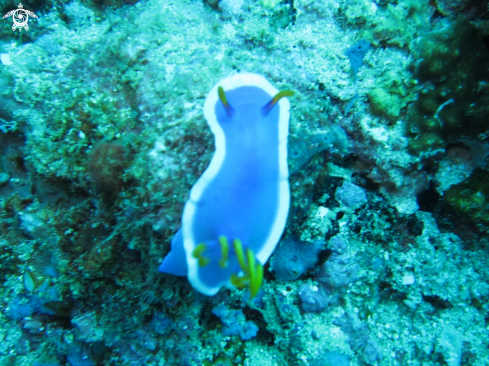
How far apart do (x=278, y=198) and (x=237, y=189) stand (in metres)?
0.38

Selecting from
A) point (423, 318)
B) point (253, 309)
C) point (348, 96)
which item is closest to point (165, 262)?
point (253, 309)

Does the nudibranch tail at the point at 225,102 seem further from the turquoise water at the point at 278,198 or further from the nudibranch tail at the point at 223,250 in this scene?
the nudibranch tail at the point at 223,250

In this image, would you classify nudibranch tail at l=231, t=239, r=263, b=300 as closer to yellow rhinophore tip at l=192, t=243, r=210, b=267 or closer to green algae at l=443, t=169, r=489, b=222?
yellow rhinophore tip at l=192, t=243, r=210, b=267

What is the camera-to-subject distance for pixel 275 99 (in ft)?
6.54

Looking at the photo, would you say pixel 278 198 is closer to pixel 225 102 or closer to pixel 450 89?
pixel 225 102

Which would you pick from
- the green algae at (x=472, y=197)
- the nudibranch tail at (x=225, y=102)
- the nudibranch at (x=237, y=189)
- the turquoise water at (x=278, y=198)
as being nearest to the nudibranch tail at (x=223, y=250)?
the nudibranch at (x=237, y=189)

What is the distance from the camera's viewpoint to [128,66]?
2588mm

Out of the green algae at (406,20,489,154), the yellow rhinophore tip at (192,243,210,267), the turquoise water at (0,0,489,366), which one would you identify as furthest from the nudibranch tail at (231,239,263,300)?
Answer: the green algae at (406,20,489,154)

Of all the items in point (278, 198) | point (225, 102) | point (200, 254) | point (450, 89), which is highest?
point (450, 89)

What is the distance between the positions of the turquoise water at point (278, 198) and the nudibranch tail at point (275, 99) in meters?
0.49

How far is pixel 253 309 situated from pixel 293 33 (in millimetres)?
3084

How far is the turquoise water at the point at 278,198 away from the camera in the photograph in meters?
2.41

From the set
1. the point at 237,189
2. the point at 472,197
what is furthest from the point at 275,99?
the point at 472,197

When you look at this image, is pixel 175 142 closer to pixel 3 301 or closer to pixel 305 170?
pixel 305 170
